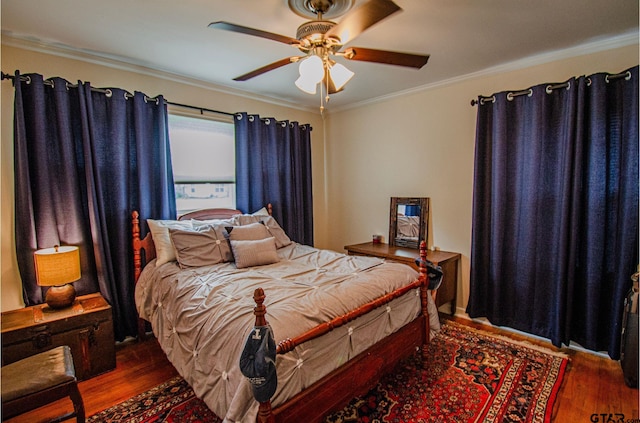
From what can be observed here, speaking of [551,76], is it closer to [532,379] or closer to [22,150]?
[532,379]

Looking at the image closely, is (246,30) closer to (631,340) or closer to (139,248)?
(139,248)

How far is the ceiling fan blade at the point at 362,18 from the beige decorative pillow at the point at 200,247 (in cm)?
187

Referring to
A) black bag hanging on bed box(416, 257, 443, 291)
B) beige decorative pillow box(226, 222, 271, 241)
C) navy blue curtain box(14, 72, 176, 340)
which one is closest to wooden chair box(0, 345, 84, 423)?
navy blue curtain box(14, 72, 176, 340)

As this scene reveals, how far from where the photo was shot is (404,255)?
3.35 meters

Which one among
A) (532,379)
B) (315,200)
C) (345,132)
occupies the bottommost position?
A: (532,379)

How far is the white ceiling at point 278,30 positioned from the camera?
194 cm

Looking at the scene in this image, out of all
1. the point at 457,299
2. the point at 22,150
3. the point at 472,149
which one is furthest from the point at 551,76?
the point at 22,150

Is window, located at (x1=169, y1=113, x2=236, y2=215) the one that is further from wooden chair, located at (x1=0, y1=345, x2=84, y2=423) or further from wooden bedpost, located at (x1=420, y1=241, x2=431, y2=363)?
wooden bedpost, located at (x1=420, y1=241, x2=431, y2=363)

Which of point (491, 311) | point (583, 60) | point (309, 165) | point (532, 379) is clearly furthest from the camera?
point (309, 165)

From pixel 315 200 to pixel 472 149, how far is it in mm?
2143

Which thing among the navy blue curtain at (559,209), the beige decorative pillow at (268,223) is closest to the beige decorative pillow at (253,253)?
the beige decorative pillow at (268,223)

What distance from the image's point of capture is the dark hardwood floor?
1943mm

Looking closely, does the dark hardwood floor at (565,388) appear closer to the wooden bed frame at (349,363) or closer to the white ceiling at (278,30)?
the wooden bed frame at (349,363)

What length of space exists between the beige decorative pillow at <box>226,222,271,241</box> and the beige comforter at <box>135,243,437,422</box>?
0.87ft
